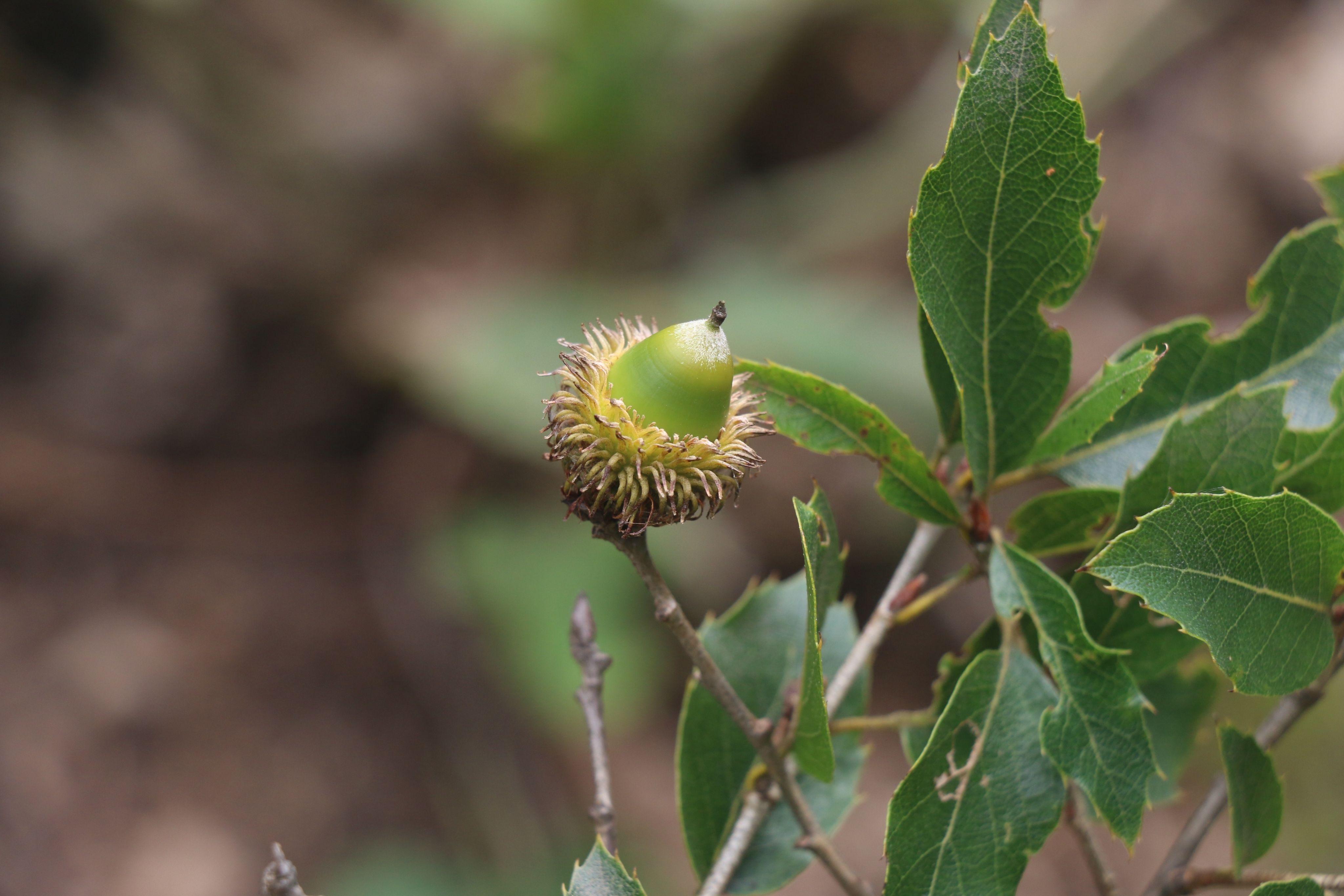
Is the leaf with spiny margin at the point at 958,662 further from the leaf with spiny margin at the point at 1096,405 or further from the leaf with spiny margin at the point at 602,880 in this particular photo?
the leaf with spiny margin at the point at 602,880

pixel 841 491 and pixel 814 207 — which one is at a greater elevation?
pixel 814 207

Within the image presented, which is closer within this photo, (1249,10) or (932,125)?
(932,125)

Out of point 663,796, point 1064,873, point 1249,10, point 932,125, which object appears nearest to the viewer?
point 1064,873

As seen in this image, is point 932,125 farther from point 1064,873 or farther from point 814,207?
point 1064,873

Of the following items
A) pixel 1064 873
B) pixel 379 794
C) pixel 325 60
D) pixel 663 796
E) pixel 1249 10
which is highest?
pixel 325 60

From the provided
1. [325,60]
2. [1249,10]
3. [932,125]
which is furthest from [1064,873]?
[325,60]

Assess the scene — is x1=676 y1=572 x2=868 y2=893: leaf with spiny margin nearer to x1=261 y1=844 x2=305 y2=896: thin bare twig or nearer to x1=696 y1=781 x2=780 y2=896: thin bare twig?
x1=696 y1=781 x2=780 y2=896: thin bare twig

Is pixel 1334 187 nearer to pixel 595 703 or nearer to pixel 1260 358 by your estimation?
pixel 1260 358

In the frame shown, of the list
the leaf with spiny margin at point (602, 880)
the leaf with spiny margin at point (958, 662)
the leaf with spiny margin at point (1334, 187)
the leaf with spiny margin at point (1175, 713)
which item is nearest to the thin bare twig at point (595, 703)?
the leaf with spiny margin at point (602, 880)
